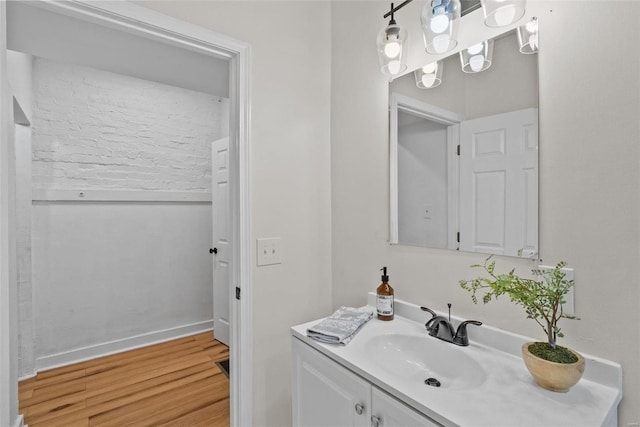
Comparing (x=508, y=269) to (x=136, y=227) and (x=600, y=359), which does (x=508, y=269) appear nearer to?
(x=600, y=359)

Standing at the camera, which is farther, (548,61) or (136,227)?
(136,227)

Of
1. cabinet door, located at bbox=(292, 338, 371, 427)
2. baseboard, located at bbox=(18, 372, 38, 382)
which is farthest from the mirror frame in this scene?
baseboard, located at bbox=(18, 372, 38, 382)

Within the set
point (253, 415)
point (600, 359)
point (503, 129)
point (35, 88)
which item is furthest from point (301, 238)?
point (35, 88)

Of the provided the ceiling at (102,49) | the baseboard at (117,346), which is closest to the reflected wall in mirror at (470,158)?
the ceiling at (102,49)

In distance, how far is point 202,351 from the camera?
9.98 ft

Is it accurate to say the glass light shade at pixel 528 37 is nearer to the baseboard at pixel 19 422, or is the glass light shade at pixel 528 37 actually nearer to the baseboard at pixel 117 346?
the baseboard at pixel 19 422

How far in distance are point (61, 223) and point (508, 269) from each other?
322 centimetres

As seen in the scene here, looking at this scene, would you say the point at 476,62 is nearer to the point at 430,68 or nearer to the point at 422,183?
the point at 430,68

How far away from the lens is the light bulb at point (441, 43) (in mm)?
1155

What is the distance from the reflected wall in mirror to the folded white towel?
359mm

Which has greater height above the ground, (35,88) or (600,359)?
(35,88)

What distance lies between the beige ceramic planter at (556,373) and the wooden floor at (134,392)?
1.83 meters

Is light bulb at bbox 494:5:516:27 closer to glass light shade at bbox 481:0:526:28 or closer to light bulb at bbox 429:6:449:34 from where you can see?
glass light shade at bbox 481:0:526:28

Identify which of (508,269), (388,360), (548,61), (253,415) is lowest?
(253,415)
